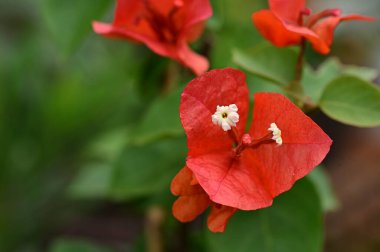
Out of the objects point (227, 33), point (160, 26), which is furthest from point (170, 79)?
point (160, 26)

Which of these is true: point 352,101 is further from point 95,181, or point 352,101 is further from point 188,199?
point 95,181

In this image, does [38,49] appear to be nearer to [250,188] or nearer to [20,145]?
[20,145]

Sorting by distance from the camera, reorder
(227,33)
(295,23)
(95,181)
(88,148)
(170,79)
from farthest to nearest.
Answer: (88,148) < (95,181) < (170,79) < (227,33) < (295,23)

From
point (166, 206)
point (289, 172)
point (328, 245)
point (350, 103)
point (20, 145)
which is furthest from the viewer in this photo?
point (20, 145)

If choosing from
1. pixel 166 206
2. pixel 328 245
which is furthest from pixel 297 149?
pixel 328 245

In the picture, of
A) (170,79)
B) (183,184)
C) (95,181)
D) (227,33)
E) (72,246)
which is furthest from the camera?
(95,181)

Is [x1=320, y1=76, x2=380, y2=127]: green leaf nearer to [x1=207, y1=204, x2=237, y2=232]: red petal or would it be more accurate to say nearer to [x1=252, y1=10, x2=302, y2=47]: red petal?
[x1=252, y1=10, x2=302, y2=47]: red petal

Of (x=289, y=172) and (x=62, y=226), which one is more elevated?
(x=289, y=172)
